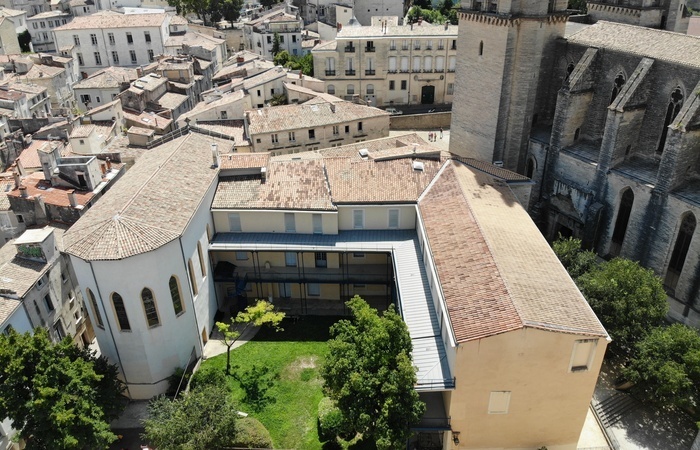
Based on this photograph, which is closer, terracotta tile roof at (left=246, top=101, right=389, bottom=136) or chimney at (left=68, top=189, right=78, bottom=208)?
chimney at (left=68, top=189, right=78, bottom=208)

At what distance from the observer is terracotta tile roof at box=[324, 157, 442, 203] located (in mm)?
37188

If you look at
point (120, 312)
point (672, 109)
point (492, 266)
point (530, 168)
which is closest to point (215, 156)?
point (120, 312)

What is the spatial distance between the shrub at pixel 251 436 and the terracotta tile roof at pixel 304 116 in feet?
101

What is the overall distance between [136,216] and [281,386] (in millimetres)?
12826

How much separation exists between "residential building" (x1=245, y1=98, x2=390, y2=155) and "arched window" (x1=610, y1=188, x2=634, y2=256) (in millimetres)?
27830

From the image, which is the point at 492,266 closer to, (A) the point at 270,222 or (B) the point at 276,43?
(A) the point at 270,222

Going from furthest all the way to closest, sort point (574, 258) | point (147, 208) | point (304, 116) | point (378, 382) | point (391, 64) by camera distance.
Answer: point (391, 64)
point (304, 116)
point (574, 258)
point (147, 208)
point (378, 382)

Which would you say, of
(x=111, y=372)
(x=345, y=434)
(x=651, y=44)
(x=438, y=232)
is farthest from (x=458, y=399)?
(x=651, y=44)

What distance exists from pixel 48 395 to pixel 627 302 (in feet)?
96.5

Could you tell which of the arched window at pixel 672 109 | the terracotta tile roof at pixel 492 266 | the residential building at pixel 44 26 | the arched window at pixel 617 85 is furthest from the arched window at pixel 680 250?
the residential building at pixel 44 26

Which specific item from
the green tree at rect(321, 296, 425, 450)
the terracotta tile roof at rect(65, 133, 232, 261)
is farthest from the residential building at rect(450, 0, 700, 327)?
the terracotta tile roof at rect(65, 133, 232, 261)

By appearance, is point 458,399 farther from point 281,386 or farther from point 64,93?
point 64,93

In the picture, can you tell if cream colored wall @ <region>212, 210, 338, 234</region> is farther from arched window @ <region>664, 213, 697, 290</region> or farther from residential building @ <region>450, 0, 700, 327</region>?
arched window @ <region>664, 213, 697, 290</region>

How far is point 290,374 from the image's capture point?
3347cm
